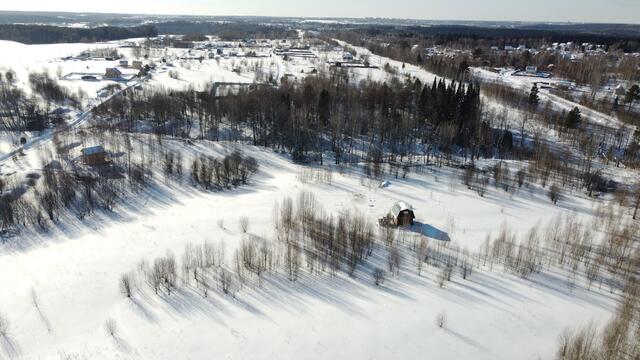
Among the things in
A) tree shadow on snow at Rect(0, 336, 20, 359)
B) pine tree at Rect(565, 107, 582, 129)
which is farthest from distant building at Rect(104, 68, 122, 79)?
pine tree at Rect(565, 107, 582, 129)

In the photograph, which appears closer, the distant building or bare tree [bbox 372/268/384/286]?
bare tree [bbox 372/268/384/286]

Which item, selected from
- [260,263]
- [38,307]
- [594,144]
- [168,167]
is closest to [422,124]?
[594,144]

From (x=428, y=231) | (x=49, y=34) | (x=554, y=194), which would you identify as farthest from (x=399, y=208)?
(x=49, y=34)

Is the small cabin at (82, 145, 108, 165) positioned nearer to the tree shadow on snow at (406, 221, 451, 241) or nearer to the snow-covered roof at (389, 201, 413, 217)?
the snow-covered roof at (389, 201, 413, 217)

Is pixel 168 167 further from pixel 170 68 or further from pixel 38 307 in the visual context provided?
pixel 170 68

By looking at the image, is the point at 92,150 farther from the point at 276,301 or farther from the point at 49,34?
the point at 49,34

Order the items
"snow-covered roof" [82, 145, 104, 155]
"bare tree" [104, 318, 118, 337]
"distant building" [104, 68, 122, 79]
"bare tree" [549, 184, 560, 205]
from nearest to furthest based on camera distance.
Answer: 1. "bare tree" [104, 318, 118, 337]
2. "bare tree" [549, 184, 560, 205]
3. "snow-covered roof" [82, 145, 104, 155]
4. "distant building" [104, 68, 122, 79]

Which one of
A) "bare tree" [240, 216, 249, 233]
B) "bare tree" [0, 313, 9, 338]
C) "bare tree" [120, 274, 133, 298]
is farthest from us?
"bare tree" [240, 216, 249, 233]

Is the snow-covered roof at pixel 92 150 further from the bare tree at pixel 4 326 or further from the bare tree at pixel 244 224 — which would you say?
the bare tree at pixel 4 326
